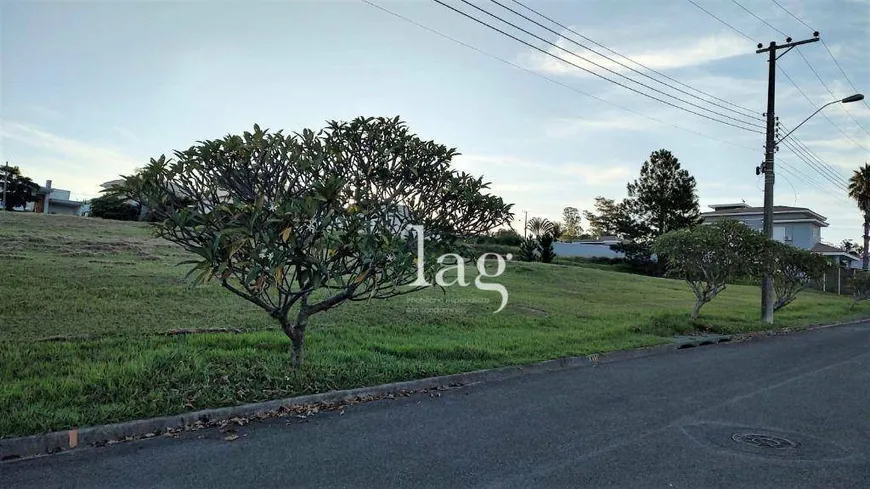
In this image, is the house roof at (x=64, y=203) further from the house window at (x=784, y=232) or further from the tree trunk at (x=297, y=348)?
the house window at (x=784, y=232)

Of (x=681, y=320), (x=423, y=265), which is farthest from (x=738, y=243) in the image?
(x=423, y=265)

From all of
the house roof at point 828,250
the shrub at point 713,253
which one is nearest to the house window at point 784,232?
the house roof at point 828,250

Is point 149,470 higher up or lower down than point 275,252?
lower down

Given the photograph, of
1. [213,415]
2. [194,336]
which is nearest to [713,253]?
[194,336]

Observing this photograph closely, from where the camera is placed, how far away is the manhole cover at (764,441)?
203 inches

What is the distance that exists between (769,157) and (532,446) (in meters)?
16.5

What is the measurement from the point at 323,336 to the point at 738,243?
476 inches

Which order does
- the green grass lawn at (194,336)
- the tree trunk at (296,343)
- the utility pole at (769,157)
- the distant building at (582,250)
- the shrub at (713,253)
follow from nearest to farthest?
the green grass lawn at (194,336)
the tree trunk at (296,343)
the shrub at (713,253)
the utility pole at (769,157)
the distant building at (582,250)

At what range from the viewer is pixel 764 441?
529 centimetres

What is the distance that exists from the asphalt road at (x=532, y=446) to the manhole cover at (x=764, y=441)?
0.01 metres

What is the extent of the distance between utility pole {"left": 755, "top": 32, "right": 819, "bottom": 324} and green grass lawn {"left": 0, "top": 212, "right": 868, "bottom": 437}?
78 cm

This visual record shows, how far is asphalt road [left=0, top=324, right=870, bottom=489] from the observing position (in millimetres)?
4180

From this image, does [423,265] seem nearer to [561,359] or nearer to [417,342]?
[417,342]

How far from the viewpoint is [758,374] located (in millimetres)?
8984
